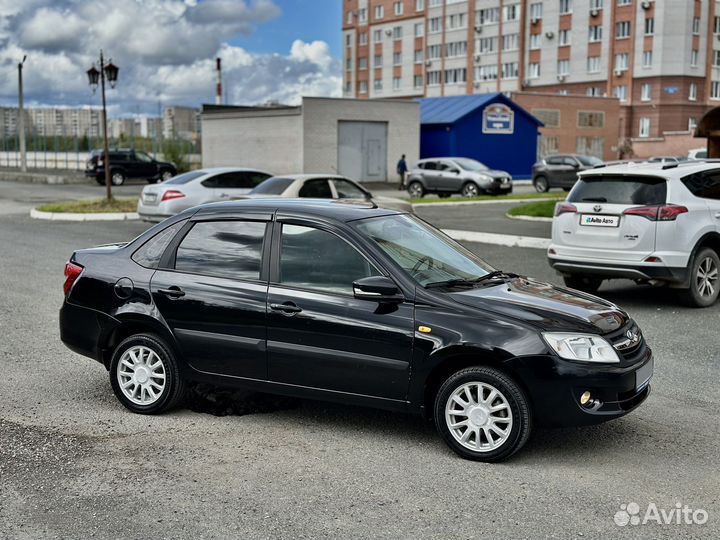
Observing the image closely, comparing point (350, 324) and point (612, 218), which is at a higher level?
point (612, 218)

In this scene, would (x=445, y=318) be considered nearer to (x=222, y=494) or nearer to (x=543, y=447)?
(x=543, y=447)

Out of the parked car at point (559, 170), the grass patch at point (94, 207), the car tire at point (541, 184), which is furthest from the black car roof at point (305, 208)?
the car tire at point (541, 184)

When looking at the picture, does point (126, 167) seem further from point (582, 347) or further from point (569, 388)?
point (569, 388)

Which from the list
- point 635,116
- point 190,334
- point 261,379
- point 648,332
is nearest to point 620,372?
point 261,379

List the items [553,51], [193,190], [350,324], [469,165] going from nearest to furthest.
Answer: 1. [350,324]
2. [193,190]
3. [469,165]
4. [553,51]

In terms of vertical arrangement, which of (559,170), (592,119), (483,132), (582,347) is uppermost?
(592,119)

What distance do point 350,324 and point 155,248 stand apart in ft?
5.54

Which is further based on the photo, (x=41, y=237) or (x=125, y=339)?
(x=41, y=237)

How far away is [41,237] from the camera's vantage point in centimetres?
1855

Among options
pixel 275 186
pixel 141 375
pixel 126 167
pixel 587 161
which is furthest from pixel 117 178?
pixel 141 375

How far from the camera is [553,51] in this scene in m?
82.3

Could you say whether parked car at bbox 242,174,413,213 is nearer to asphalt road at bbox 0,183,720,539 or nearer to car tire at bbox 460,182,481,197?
asphalt road at bbox 0,183,720,539

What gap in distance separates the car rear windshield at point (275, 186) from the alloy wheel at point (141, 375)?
11.1m

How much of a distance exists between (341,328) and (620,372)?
1.66 metres
